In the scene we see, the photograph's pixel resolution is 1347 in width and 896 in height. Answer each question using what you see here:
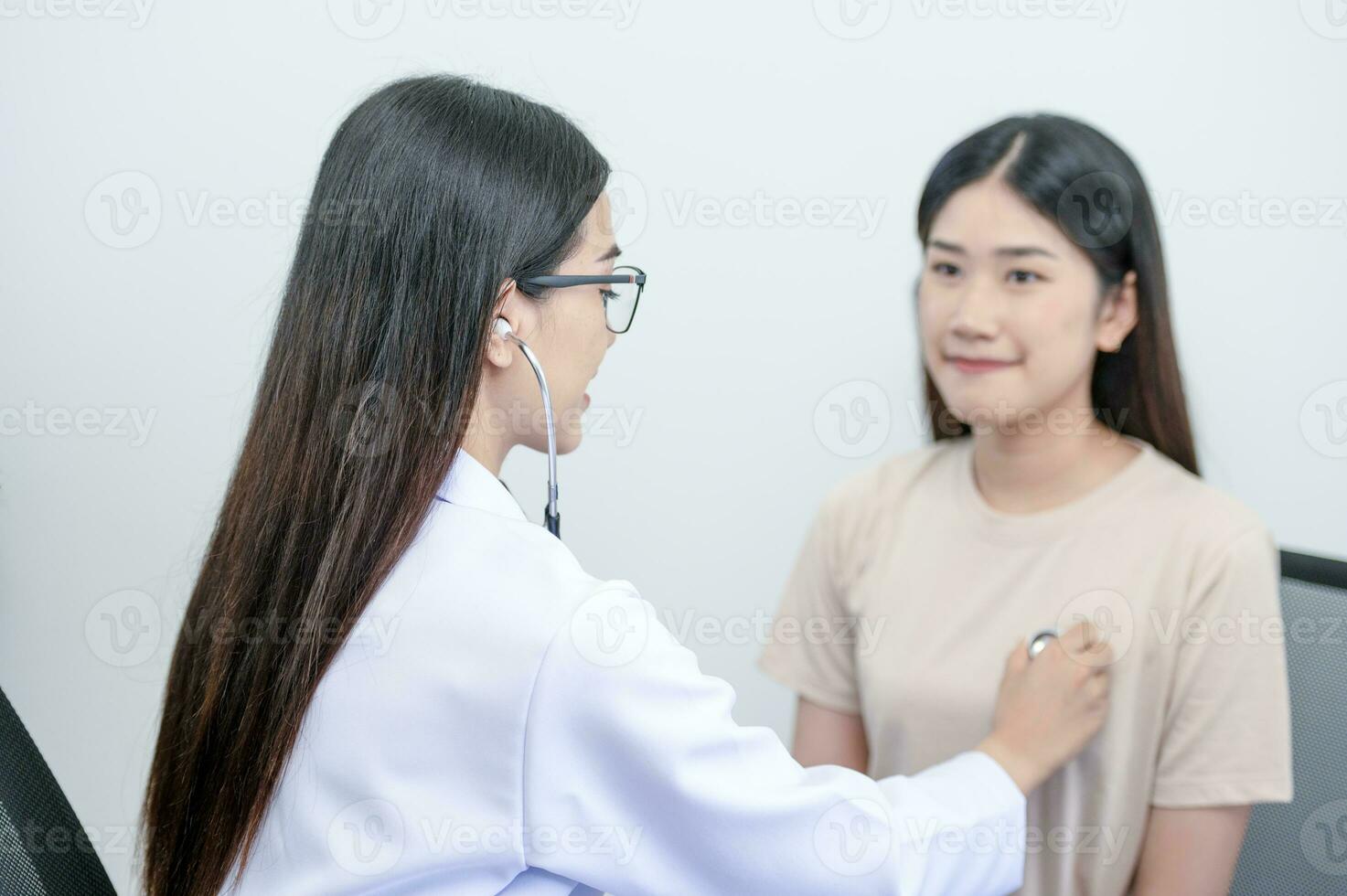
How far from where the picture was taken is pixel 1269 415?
5.74 ft

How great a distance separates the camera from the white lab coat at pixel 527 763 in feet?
2.88

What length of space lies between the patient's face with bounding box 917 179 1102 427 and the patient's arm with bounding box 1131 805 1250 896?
0.46m

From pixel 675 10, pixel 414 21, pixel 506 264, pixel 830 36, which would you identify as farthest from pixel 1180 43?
pixel 506 264

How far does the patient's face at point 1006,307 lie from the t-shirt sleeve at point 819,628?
11.0 inches

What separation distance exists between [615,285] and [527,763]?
0.44m
